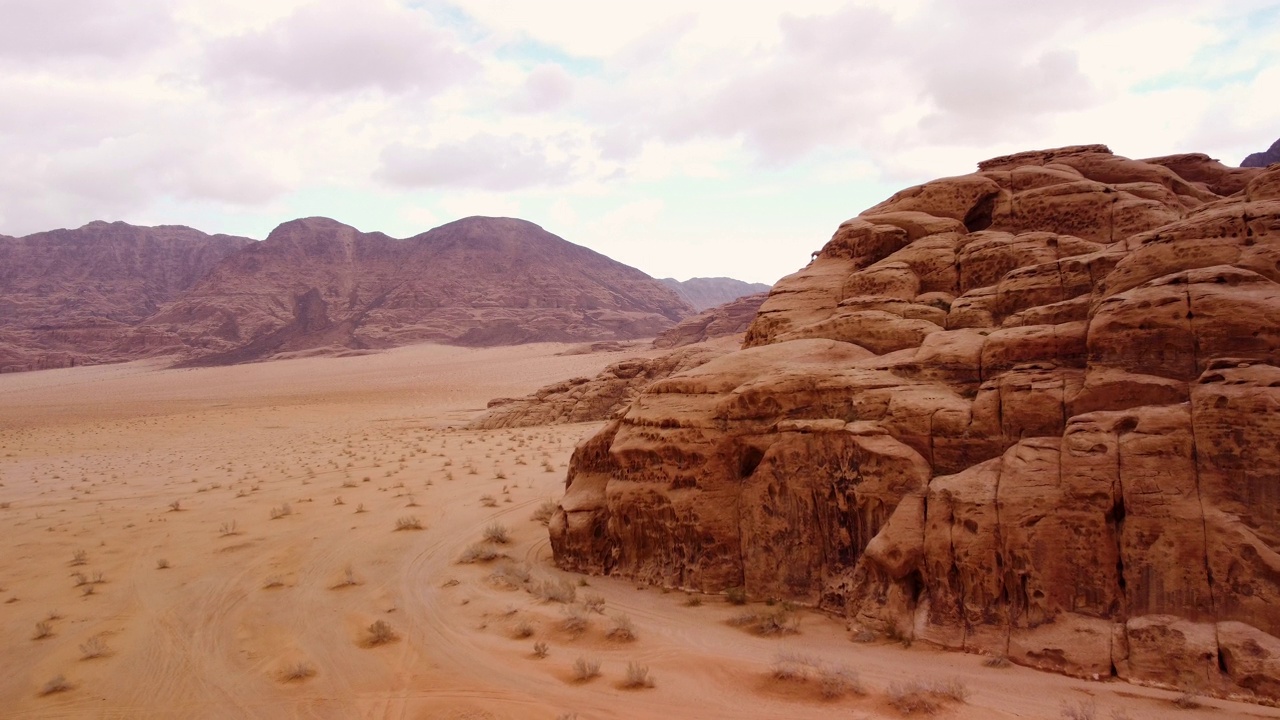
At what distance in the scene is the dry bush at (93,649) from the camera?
7742 mm

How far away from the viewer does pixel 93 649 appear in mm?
7773

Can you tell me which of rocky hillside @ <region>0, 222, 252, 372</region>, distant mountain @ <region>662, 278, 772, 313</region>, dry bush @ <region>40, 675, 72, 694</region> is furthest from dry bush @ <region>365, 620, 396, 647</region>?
distant mountain @ <region>662, 278, 772, 313</region>

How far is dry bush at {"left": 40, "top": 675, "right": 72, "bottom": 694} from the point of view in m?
6.96

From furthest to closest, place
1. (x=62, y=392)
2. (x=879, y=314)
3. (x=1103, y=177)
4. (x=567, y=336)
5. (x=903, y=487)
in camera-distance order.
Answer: (x=567, y=336)
(x=62, y=392)
(x=1103, y=177)
(x=879, y=314)
(x=903, y=487)

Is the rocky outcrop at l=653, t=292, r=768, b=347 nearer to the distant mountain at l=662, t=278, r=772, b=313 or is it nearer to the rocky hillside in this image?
the rocky hillside

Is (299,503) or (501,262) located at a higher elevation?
(501,262)

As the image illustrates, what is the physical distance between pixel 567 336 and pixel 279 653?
83477 mm

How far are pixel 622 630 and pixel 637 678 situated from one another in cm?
100

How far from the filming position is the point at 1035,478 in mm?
6367

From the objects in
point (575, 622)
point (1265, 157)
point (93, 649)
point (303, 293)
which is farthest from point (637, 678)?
point (303, 293)

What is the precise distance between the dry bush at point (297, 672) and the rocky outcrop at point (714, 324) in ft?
170

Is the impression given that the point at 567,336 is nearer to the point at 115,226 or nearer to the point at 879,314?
the point at 879,314

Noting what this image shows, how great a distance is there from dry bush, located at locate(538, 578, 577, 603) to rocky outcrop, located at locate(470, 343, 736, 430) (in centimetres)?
1930

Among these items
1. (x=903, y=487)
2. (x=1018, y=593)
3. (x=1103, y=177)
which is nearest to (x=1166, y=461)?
(x=1018, y=593)
